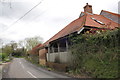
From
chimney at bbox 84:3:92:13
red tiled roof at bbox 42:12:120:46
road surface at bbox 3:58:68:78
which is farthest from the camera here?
chimney at bbox 84:3:92:13

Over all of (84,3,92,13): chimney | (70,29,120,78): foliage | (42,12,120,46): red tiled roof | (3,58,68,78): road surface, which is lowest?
(3,58,68,78): road surface

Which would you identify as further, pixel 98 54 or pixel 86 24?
pixel 86 24

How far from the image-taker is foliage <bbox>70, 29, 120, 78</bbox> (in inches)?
256

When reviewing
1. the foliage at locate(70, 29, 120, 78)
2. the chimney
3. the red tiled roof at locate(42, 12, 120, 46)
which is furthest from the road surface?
the chimney

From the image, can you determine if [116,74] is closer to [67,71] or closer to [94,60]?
[94,60]

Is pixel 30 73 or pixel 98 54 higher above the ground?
pixel 98 54

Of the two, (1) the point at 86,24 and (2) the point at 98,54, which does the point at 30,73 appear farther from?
(1) the point at 86,24

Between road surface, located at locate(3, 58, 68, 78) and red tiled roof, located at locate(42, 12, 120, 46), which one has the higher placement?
red tiled roof, located at locate(42, 12, 120, 46)

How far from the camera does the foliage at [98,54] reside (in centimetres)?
651

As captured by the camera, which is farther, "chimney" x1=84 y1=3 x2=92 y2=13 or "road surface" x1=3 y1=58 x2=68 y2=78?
"chimney" x1=84 y1=3 x2=92 y2=13

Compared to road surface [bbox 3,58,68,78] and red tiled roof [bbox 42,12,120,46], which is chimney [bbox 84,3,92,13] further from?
road surface [bbox 3,58,68,78]

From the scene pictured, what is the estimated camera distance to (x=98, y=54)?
24.6ft

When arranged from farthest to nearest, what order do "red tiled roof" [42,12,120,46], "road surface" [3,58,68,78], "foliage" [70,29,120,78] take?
"red tiled roof" [42,12,120,46] → "road surface" [3,58,68,78] → "foliage" [70,29,120,78]

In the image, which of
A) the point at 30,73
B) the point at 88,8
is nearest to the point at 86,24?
the point at 30,73
